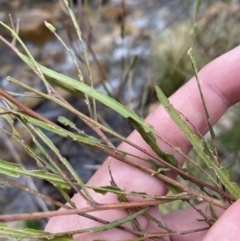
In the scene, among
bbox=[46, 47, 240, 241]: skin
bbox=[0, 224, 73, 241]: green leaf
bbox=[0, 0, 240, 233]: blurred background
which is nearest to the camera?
bbox=[0, 224, 73, 241]: green leaf

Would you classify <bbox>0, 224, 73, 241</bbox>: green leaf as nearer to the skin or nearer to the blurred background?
the skin

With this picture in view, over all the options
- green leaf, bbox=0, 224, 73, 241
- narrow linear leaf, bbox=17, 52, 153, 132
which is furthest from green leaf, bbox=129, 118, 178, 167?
green leaf, bbox=0, 224, 73, 241

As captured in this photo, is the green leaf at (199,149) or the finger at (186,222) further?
the finger at (186,222)

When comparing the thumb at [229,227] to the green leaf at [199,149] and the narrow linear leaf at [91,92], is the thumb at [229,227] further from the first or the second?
the narrow linear leaf at [91,92]

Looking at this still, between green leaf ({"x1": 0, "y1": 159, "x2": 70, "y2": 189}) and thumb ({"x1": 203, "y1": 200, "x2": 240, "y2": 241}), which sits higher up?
green leaf ({"x1": 0, "y1": 159, "x2": 70, "y2": 189})

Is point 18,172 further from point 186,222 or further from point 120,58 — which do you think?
point 120,58

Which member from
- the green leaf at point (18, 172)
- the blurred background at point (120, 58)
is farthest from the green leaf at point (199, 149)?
the blurred background at point (120, 58)
